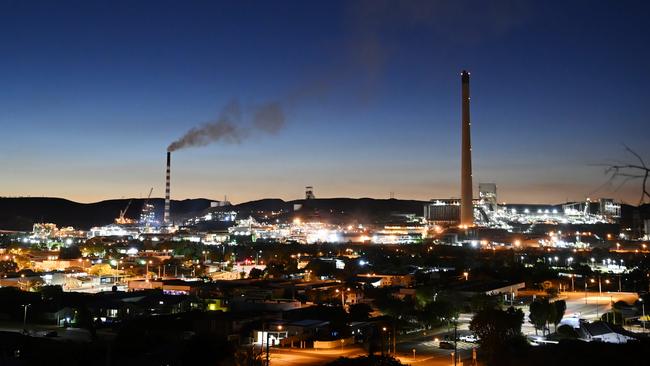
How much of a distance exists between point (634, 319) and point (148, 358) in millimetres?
7293

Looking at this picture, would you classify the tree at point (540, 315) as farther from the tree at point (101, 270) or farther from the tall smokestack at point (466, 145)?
the tall smokestack at point (466, 145)

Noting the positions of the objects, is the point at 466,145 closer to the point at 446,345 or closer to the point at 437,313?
the point at 437,313

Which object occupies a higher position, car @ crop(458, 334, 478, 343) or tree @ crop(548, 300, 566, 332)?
tree @ crop(548, 300, 566, 332)

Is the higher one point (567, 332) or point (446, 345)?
point (567, 332)

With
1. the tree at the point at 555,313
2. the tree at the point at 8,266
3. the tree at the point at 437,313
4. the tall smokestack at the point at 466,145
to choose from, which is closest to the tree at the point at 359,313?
the tree at the point at 437,313

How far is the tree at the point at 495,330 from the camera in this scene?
6.79 m

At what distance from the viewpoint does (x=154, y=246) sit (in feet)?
94.1

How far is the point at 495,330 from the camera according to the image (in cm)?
722

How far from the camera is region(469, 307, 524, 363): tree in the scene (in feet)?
22.3

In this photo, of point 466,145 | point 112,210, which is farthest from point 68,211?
point 466,145

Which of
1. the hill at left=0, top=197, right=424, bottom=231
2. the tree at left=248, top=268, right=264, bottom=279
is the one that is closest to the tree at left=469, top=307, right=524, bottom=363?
the tree at left=248, top=268, right=264, bottom=279

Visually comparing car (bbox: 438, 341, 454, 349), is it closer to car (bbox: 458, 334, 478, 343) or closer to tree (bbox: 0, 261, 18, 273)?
car (bbox: 458, 334, 478, 343)

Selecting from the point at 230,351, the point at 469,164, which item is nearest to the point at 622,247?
the point at 469,164

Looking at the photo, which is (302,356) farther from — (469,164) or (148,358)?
(469,164)
